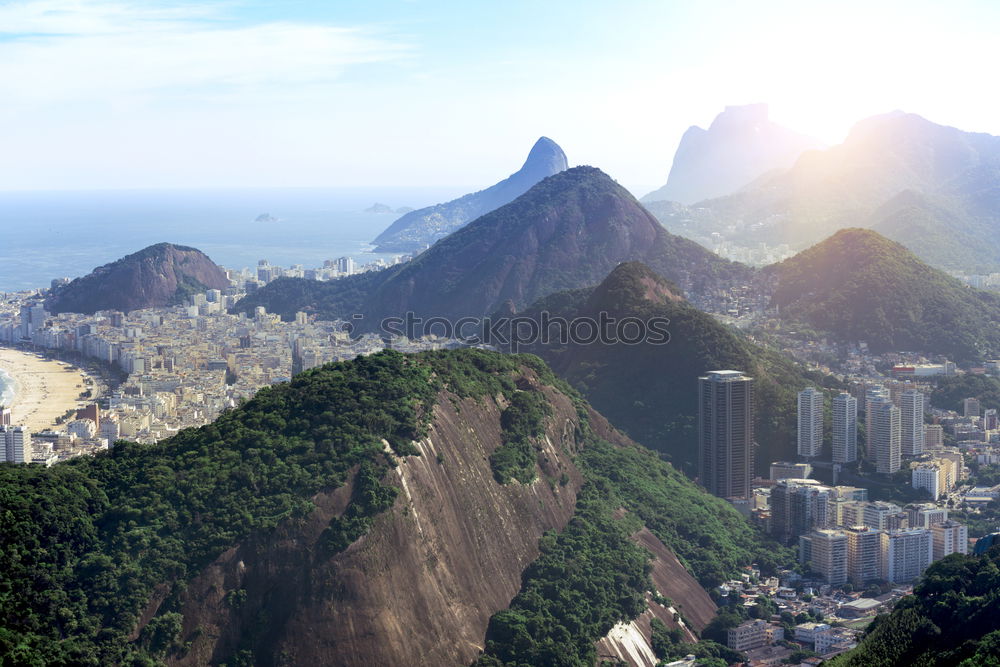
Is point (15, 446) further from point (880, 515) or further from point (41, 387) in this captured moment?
point (880, 515)

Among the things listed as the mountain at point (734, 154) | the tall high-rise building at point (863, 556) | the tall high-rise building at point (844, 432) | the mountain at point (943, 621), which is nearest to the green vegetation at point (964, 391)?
the tall high-rise building at point (844, 432)

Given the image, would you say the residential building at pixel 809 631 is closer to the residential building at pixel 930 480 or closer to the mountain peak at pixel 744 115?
the residential building at pixel 930 480

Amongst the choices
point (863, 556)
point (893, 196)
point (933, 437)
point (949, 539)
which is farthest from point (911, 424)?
point (893, 196)

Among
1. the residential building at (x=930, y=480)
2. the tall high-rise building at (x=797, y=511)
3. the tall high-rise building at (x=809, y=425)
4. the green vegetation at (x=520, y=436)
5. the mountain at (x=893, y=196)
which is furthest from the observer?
the mountain at (x=893, y=196)

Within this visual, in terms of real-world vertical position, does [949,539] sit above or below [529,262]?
below

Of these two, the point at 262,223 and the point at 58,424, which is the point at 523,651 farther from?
the point at 262,223

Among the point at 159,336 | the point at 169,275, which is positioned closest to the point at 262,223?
the point at 169,275
